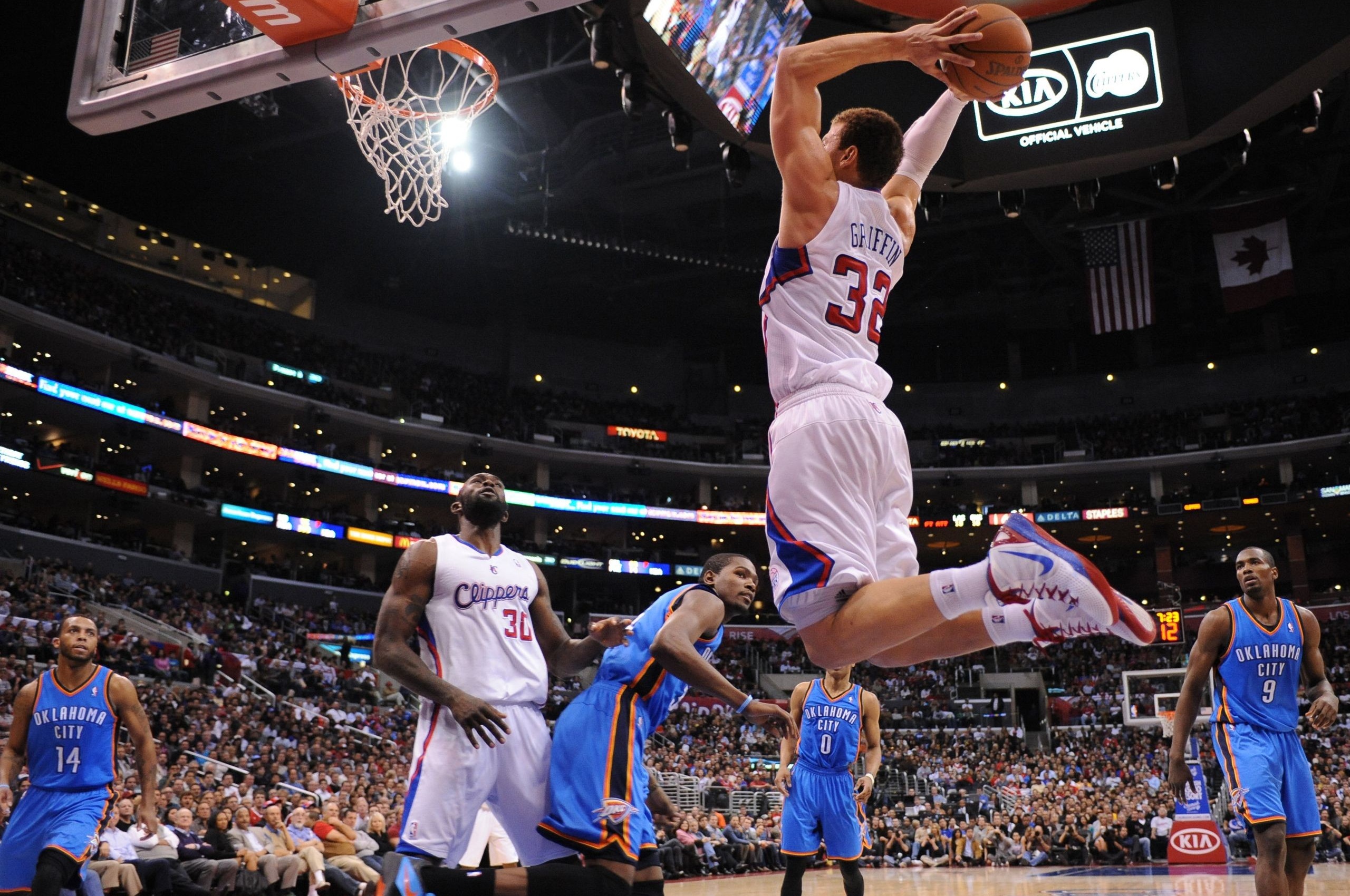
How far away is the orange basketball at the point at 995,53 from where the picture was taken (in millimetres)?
4016

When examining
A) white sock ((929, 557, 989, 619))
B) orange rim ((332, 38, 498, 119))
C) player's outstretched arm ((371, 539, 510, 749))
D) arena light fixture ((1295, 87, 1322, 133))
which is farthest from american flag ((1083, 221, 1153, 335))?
white sock ((929, 557, 989, 619))

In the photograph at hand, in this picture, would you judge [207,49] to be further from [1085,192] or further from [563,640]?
[1085,192]

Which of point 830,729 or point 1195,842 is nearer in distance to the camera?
point 830,729

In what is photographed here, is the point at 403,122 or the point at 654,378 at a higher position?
the point at 654,378

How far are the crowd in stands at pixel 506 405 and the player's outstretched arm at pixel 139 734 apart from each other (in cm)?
2872

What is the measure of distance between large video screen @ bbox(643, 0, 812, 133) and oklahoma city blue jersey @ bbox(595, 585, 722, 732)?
10.8 m

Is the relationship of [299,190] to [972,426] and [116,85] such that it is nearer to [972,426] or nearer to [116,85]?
[972,426]

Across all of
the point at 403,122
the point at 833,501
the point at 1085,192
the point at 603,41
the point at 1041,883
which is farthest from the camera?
the point at 1085,192

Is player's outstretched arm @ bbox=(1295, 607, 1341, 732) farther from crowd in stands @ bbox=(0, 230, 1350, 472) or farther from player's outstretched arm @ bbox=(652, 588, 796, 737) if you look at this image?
crowd in stands @ bbox=(0, 230, 1350, 472)

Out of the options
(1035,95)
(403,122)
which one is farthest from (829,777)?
(1035,95)

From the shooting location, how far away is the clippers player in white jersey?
166 inches

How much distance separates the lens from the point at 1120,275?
29953mm

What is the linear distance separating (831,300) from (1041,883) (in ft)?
38.1

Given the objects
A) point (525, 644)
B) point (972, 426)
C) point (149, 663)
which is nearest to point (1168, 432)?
point (972, 426)
